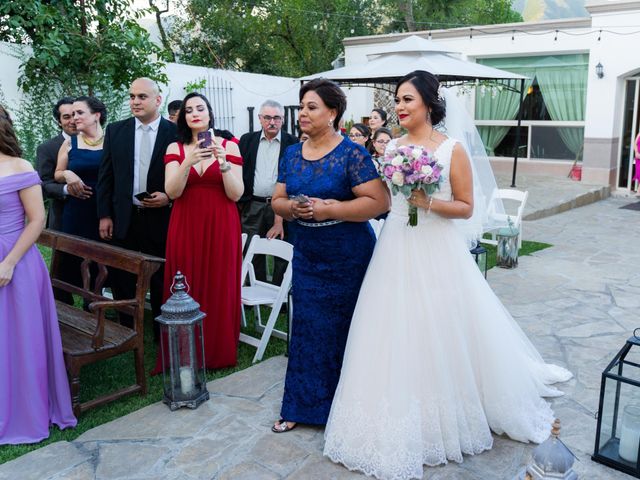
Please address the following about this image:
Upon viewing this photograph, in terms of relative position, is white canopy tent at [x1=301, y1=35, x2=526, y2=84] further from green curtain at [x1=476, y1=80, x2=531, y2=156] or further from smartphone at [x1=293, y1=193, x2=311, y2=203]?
green curtain at [x1=476, y1=80, x2=531, y2=156]

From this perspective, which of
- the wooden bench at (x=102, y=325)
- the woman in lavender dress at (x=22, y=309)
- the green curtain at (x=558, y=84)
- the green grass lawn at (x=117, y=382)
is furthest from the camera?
the green curtain at (x=558, y=84)

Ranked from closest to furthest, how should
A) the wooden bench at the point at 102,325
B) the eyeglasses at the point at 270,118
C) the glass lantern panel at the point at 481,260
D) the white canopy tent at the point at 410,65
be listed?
the wooden bench at the point at 102,325, the eyeglasses at the point at 270,118, the glass lantern panel at the point at 481,260, the white canopy tent at the point at 410,65

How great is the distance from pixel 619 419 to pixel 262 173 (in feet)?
12.4

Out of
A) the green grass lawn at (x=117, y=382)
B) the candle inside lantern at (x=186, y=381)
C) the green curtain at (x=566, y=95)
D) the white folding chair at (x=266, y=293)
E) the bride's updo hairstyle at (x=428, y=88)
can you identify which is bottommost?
the green grass lawn at (x=117, y=382)

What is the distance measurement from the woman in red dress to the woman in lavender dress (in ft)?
3.23

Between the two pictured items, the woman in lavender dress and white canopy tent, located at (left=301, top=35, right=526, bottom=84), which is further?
white canopy tent, located at (left=301, top=35, right=526, bottom=84)

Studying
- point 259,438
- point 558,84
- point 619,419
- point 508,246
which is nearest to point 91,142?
point 259,438

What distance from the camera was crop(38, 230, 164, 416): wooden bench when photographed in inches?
147

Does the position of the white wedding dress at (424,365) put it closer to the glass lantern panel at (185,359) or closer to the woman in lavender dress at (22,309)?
the glass lantern panel at (185,359)

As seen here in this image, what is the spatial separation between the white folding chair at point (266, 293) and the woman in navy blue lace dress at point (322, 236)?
3.52ft

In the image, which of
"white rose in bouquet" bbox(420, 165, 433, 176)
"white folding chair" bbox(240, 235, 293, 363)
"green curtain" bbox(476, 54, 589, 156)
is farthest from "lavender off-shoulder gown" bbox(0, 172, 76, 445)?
"green curtain" bbox(476, 54, 589, 156)

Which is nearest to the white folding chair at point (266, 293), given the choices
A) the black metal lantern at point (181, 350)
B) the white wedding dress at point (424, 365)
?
the black metal lantern at point (181, 350)

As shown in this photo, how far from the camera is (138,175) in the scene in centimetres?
473

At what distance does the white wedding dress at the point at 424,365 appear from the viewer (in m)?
3.14
